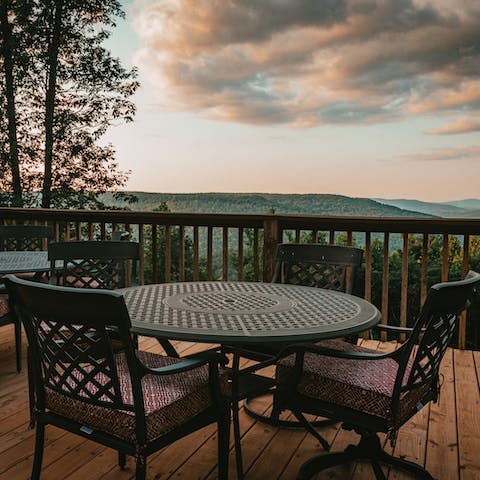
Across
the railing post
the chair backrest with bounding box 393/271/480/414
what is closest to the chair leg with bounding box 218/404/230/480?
the chair backrest with bounding box 393/271/480/414

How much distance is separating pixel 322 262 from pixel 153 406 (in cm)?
173

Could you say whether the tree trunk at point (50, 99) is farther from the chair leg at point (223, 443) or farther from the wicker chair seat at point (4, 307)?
the chair leg at point (223, 443)

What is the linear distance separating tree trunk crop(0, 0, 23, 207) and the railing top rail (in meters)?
8.22

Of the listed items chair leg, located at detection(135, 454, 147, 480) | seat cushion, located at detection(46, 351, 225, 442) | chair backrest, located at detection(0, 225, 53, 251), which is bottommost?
chair leg, located at detection(135, 454, 147, 480)

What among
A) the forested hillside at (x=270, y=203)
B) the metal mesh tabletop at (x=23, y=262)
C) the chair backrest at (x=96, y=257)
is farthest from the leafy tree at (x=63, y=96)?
the chair backrest at (x=96, y=257)

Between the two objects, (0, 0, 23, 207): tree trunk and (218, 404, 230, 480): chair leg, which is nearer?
(218, 404, 230, 480): chair leg

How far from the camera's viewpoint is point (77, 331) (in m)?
1.78

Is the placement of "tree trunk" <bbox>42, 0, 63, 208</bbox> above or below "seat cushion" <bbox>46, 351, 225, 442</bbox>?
above

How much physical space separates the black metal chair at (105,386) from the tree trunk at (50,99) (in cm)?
1168

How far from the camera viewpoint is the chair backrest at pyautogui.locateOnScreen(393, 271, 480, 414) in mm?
1908

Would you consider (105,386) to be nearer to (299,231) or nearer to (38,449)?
(38,449)

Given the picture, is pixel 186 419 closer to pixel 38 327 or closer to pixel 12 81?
pixel 38 327

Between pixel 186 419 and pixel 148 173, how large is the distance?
11.1 meters

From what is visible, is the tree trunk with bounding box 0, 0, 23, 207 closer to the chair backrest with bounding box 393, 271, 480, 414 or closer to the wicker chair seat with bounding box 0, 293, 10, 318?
the wicker chair seat with bounding box 0, 293, 10, 318
